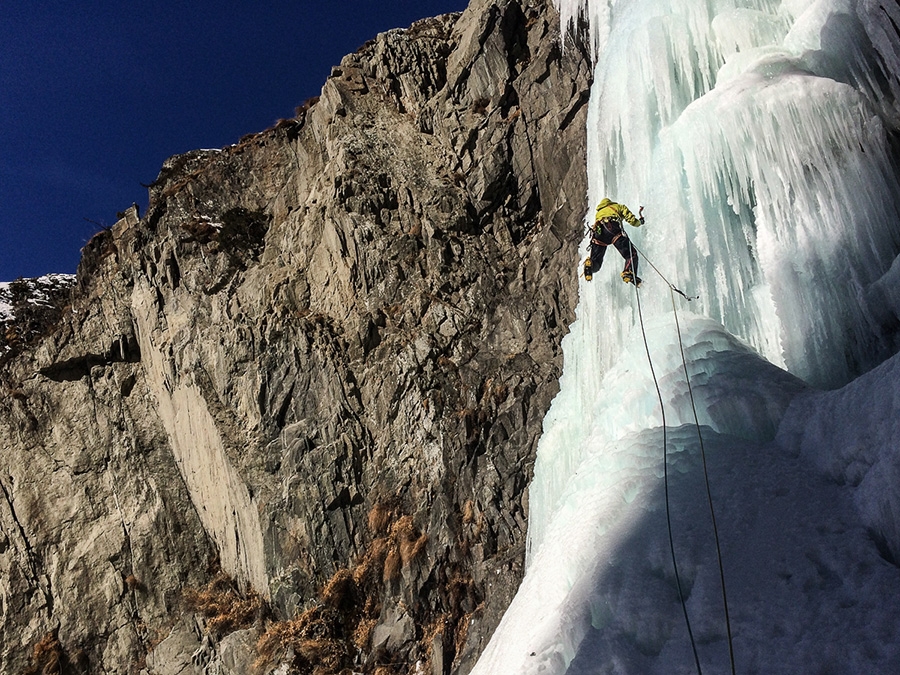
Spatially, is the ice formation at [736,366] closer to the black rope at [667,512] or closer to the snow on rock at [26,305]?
the black rope at [667,512]

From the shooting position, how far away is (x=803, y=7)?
6906 mm

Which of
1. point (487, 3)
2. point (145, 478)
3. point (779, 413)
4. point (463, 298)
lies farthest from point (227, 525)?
point (487, 3)

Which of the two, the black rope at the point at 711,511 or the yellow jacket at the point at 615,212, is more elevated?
the yellow jacket at the point at 615,212

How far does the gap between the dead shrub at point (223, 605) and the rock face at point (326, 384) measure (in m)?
0.07

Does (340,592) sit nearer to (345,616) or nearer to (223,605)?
(345,616)

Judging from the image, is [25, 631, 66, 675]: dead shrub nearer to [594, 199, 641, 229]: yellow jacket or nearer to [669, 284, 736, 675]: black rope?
[594, 199, 641, 229]: yellow jacket

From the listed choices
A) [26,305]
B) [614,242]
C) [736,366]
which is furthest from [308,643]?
[26,305]

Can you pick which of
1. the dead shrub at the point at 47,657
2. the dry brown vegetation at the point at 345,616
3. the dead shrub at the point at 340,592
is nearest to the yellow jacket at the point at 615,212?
the dry brown vegetation at the point at 345,616

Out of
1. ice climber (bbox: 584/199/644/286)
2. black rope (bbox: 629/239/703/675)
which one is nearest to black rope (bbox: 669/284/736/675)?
black rope (bbox: 629/239/703/675)

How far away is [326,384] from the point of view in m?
11.7

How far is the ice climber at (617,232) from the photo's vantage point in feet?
21.7

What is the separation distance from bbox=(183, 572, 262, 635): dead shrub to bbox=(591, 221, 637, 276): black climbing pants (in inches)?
316

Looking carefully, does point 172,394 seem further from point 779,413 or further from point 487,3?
point 779,413

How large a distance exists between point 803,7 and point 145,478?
1321cm
